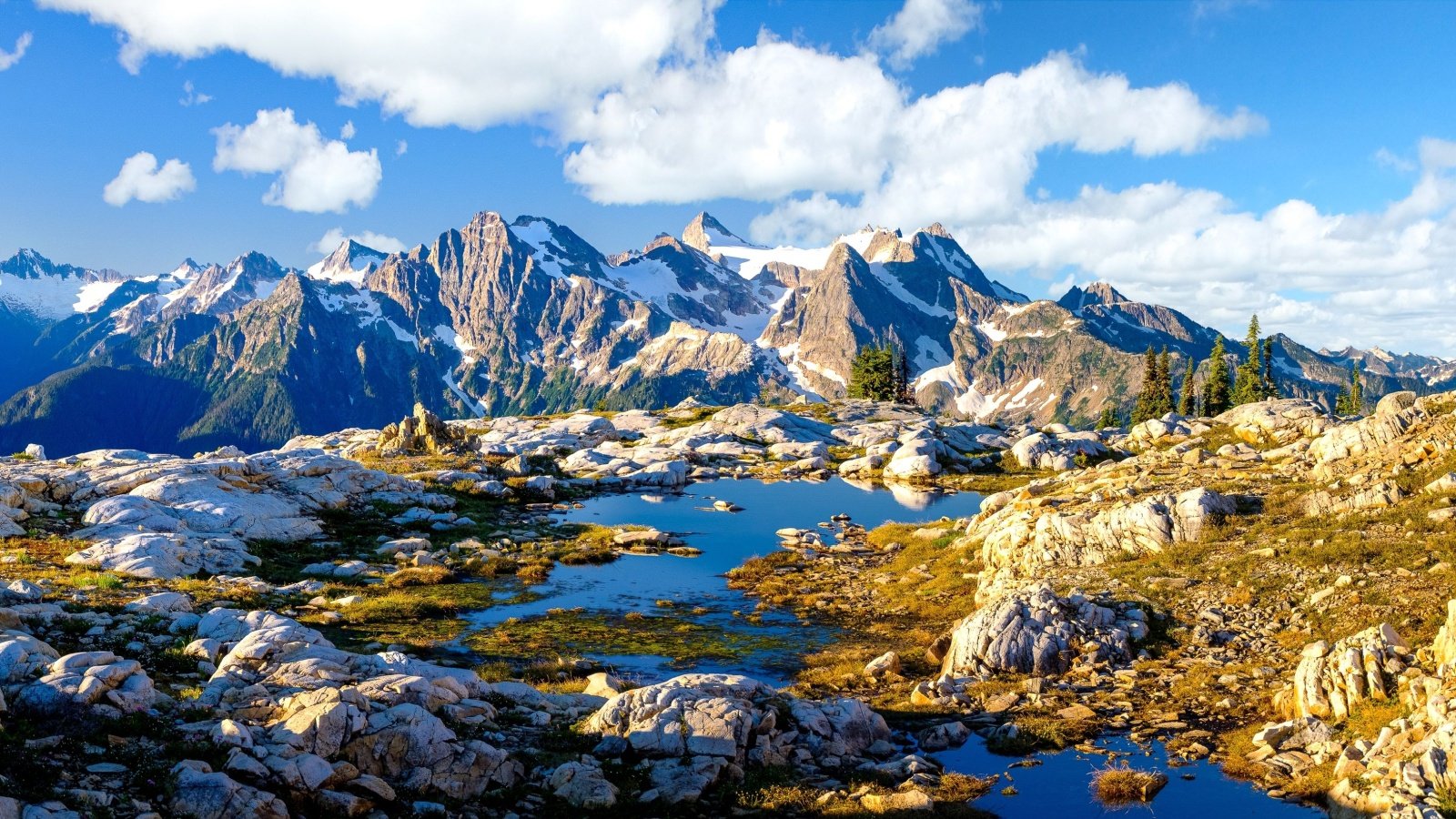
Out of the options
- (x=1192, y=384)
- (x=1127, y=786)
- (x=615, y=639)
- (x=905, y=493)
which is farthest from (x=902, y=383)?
(x=1127, y=786)

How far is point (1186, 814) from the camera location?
20.1 metres

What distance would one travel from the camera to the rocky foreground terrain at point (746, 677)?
1895cm

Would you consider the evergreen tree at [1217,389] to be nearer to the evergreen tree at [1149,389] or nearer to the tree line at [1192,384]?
the tree line at [1192,384]

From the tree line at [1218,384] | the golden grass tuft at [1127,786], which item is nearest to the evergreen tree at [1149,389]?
the tree line at [1218,384]

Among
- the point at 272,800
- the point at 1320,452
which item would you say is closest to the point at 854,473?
the point at 1320,452

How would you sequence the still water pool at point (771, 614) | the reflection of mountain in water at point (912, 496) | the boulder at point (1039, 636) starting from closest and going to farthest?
the still water pool at point (771, 614)
the boulder at point (1039, 636)
the reflection of mountain in water at point (912, 496)

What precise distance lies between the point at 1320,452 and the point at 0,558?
6915 centimetres

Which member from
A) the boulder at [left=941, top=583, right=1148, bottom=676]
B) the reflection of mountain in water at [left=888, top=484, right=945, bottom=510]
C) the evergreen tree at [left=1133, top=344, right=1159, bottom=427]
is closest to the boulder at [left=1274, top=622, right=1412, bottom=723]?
the boulder at [left=941, top=583, right=1148, bottom=676]

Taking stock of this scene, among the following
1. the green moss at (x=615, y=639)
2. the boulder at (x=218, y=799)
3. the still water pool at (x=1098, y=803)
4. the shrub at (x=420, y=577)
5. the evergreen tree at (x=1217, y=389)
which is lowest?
the still water pool at (x=1098, y=803)

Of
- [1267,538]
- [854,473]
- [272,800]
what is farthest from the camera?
[854,473]

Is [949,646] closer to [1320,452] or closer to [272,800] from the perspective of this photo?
[272,800]

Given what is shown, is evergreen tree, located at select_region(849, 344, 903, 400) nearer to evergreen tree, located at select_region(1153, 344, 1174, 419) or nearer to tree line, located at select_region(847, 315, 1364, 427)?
tree line, located at select_region(847, 315, 1364, 427)

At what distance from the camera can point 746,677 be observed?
28.3 m

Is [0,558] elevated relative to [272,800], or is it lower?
elevated
